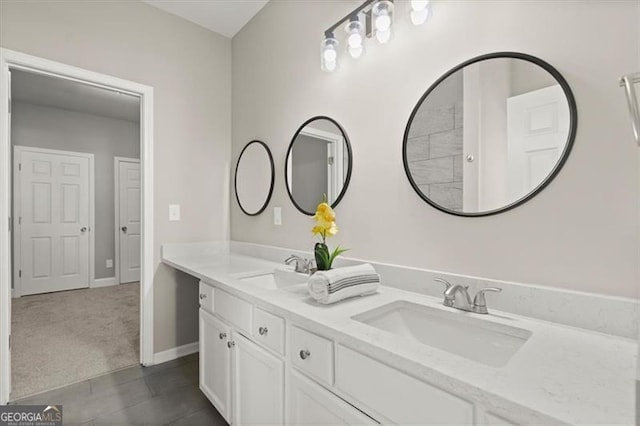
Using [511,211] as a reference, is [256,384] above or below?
below

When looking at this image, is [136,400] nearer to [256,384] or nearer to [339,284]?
[256,384]

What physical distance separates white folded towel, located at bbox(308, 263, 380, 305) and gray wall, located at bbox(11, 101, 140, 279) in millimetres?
5030

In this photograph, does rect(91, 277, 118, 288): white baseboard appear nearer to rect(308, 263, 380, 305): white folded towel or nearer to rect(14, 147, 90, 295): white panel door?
rect(14, 147, 90, 295): white panel door

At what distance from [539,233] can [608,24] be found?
2.17ft

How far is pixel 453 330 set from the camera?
1.08m

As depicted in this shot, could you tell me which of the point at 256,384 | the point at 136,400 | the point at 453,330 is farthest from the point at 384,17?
the point at 136,400

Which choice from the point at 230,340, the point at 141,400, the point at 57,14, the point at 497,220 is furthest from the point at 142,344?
the point at 497,220

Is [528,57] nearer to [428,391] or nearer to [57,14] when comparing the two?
[428,391]

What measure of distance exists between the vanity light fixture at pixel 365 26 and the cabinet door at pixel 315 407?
1.49 m

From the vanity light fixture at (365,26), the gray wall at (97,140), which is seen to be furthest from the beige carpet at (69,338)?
the vanity light fixture at (365,26)

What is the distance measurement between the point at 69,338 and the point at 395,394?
3.27 metres

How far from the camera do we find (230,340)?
1509mm

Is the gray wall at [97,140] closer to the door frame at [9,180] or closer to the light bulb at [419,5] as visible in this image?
the door frame at [9,180]

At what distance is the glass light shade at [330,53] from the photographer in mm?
1664
